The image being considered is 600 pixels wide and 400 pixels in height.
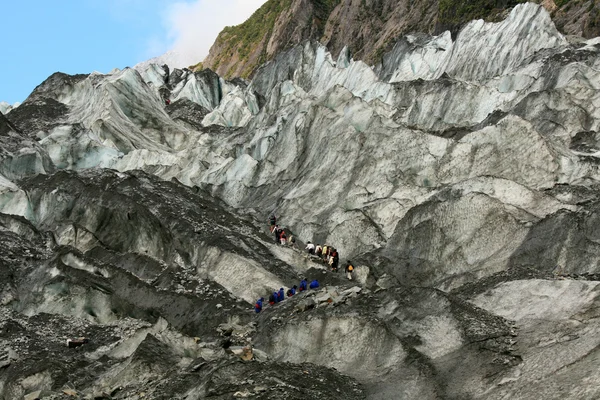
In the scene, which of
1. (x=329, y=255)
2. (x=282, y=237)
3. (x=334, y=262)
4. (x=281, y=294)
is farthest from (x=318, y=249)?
(x=281, y=294)

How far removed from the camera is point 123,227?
130 feet

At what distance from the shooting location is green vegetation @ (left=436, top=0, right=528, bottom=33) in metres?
108

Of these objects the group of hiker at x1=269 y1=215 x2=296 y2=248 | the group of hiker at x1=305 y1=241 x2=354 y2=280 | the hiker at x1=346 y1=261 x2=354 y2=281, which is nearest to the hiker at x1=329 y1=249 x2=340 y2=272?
the group of hiker at x1=305 y1=241 x2=354 y2=280

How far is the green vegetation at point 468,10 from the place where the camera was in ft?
353

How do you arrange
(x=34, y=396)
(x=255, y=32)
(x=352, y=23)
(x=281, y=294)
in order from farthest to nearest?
(x=255, y=32)
(x=352, y=23)
(x=281, y=294)
(x=34, y=396)

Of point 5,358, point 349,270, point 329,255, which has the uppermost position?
point 329,255

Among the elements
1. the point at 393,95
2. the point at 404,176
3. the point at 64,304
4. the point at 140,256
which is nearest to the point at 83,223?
the point at 140,256

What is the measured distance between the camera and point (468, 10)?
113 meters

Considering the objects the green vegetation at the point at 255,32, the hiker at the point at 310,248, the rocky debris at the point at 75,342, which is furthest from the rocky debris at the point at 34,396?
the green vegetation at the point at 255,32

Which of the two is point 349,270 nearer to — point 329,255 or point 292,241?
point 329,255

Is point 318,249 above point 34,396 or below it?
above

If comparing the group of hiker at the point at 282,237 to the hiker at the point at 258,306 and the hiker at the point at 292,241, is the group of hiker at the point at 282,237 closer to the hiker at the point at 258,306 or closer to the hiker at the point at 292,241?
the hiker at the point at 292,241

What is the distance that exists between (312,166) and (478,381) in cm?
2949

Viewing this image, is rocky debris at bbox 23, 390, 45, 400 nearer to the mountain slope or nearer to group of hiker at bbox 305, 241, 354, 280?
group of hiker at bbox 305, 241, 354, 280
